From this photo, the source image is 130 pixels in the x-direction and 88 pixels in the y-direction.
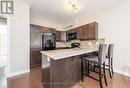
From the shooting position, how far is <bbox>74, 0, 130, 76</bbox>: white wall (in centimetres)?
360

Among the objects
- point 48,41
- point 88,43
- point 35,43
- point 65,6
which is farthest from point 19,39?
point 88,43

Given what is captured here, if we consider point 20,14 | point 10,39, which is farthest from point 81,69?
point 20,14

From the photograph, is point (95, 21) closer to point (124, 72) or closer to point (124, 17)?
point (124, 17)

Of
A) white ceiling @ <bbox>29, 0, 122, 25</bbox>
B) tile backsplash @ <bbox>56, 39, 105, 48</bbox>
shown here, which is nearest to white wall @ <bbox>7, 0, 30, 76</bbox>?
white ceiling @ <bbox>29, 0, 122, 25</bbox>

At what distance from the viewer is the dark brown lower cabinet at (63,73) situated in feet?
7.00

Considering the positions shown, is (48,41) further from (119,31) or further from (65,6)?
(119,31)

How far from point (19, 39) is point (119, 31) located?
138 inches

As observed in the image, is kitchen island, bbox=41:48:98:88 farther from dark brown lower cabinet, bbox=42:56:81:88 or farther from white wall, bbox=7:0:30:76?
white wall, bbox=7:0:30:76

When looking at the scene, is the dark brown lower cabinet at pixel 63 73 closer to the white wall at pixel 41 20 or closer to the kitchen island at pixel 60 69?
the kitchen island at pixel 60 69

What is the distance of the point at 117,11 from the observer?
3.89 meters

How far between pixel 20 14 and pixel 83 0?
2243 mm

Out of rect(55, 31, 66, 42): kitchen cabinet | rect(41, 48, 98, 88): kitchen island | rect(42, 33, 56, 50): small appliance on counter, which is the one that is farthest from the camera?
rect(55, 31, 66, 42): kitchen cabinet

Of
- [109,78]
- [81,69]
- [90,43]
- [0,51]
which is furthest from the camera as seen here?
[0,51]

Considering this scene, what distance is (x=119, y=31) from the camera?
383 centimetres
